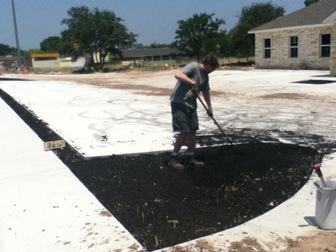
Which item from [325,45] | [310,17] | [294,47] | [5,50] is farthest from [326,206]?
[5,50]

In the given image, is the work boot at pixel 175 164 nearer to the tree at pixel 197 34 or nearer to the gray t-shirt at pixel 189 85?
the gray t-shirt at pixel 189 85

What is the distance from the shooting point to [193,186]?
489 cm

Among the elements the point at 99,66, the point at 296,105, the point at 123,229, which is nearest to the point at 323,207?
the point at 123,229

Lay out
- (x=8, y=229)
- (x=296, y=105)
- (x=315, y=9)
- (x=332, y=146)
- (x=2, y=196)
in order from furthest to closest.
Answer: (x=315, y=9), (x=296, y=105), (x=332, y=146), (x=2, y=196), (x=8, y=229)

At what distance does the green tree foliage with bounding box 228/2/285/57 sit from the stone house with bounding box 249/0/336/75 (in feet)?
27.4

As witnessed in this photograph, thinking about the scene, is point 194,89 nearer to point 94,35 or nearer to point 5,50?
point 94,35

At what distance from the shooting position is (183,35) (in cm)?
4494

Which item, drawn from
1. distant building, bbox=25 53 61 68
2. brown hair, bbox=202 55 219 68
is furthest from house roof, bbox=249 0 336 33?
distant building, bbox=25 53 61 68

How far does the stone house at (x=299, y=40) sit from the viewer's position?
26062mm

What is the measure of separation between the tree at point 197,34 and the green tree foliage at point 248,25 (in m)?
2.23

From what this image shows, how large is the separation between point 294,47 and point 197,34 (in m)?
18.1

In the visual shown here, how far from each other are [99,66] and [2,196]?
46672mm

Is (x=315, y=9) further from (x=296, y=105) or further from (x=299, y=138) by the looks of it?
(x=299, y=138)

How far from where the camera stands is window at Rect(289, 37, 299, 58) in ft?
91.4
